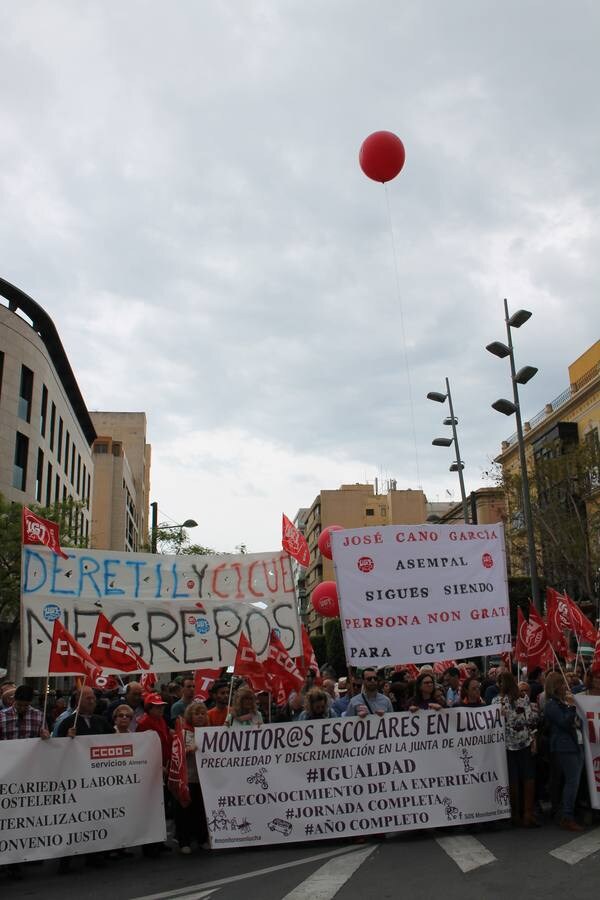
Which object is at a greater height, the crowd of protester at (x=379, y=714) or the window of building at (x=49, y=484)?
the window of building at (x=49, y=484)

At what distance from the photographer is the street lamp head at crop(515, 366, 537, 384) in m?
19.1

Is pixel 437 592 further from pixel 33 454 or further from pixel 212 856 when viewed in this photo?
pixel 33 454

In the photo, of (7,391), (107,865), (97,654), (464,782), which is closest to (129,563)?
(97,654)

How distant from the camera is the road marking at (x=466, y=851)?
6922 millimetres

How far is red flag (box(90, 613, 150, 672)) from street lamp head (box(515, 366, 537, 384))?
43.2 ft

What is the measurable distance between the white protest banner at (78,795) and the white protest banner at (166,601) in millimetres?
1629

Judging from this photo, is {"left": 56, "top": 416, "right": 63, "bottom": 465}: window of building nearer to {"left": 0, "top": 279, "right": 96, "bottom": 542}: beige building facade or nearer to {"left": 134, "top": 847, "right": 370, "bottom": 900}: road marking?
{"left": 0, "top": 279, "right": 96, "bottom": 542}: beige building facade

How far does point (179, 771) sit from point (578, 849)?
146 inches

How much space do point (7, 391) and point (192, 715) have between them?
27.3 m

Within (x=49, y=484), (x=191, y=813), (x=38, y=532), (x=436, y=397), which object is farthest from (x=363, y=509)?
(x=191, y=813)

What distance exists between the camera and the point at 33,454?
3491 cm

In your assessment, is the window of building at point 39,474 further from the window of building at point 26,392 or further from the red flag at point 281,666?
the red flag at point 281,666

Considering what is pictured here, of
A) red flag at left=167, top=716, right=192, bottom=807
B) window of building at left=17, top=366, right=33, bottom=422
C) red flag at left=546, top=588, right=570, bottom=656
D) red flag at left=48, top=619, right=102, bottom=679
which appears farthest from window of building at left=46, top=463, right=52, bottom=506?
red flag at left=167, top=716, right=192, bottom=807

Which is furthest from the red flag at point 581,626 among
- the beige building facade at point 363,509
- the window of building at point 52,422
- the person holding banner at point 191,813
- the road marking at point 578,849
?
the beige building facade at point 363,509
